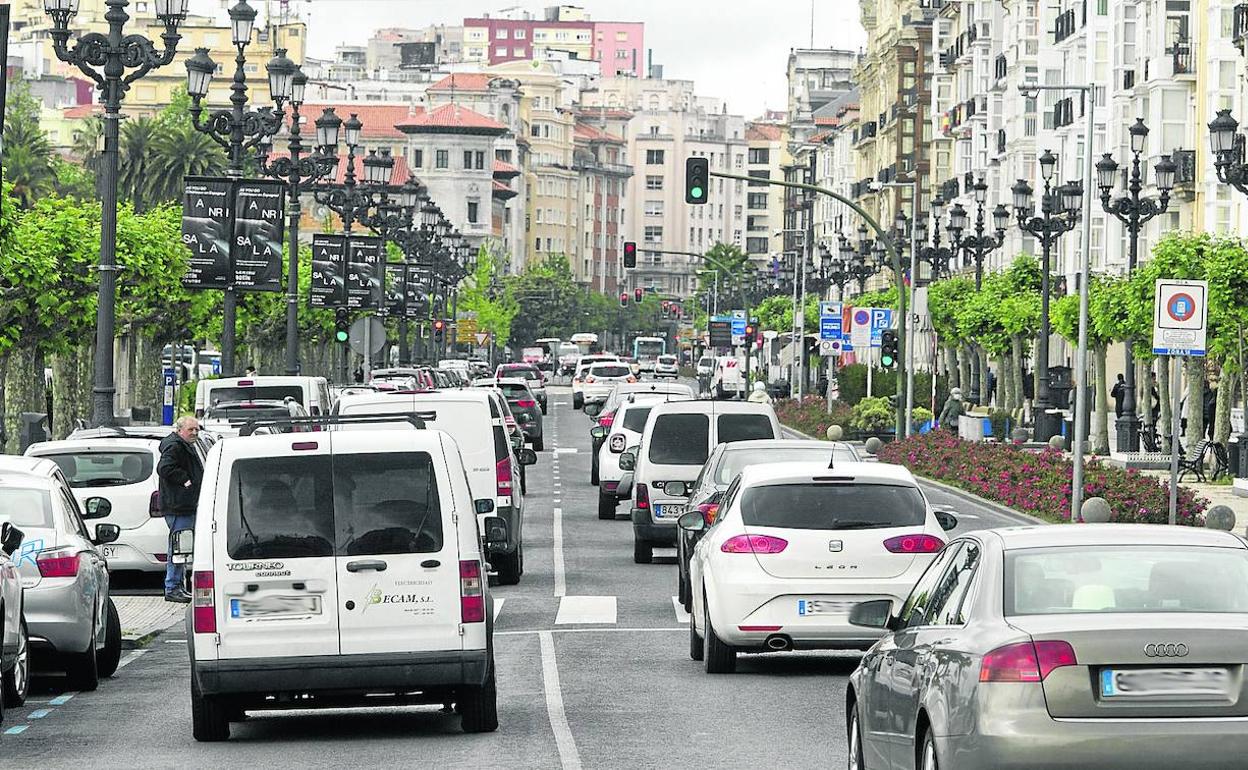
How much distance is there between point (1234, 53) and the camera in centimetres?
6825

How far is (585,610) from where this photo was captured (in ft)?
75.6

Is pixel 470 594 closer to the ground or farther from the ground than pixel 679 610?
farther from the ground

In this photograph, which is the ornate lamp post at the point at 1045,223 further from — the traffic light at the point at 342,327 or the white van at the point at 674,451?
the white van at the point at 674,451

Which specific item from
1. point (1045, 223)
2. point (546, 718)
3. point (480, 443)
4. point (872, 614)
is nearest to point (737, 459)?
point (480, 443)

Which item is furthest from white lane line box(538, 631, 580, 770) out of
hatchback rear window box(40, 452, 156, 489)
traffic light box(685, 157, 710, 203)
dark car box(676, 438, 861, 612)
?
traffic light box(685, 157, 710, 203)

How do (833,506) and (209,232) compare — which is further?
(209,232)

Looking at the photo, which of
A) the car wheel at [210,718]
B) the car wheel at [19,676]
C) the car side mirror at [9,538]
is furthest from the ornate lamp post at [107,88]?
the car wheel at [210,718]

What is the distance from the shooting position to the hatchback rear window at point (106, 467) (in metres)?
25.7

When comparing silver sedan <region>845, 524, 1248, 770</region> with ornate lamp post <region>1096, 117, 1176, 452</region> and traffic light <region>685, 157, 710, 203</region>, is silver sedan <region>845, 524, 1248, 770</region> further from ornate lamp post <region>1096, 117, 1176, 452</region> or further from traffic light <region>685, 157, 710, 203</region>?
ornate lamp post <region>1096, 117, 1176, 452</region>

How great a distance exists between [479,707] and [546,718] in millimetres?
961

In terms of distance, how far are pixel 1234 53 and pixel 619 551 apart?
4234 centimetres

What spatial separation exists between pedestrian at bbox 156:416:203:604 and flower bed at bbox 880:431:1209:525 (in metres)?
13.4

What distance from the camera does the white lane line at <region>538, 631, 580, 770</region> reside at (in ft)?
42.7

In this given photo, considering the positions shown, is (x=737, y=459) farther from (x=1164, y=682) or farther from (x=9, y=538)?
(x=1164, y=682)
